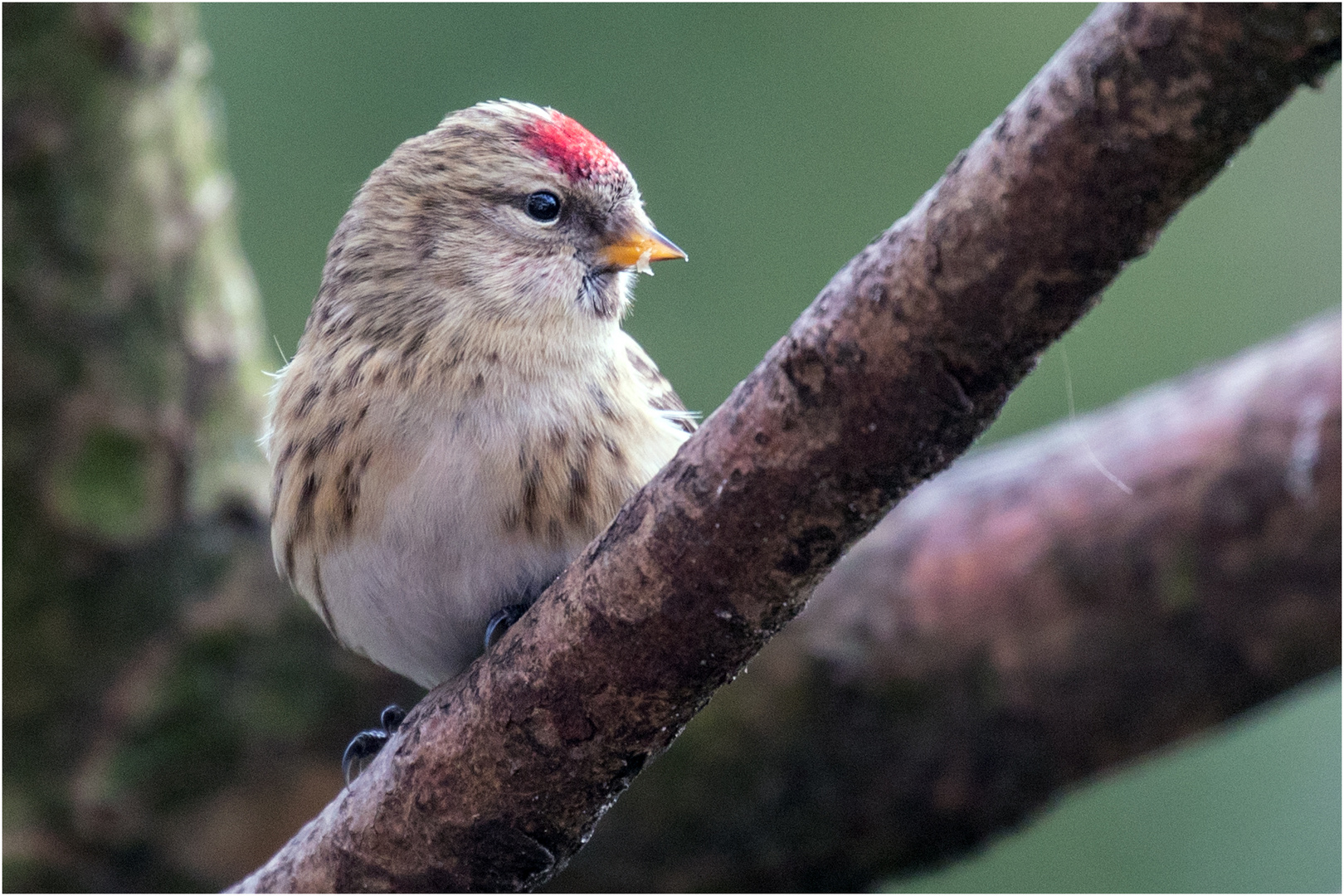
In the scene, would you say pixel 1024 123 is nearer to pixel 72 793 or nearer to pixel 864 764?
pixel 864 764

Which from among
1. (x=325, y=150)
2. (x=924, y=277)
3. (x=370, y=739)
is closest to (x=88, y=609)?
(x=370, y=739)

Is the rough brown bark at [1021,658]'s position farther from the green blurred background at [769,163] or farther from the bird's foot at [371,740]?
the green blurred background at [769,163]

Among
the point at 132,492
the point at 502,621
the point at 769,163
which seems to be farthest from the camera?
the point at 769,163

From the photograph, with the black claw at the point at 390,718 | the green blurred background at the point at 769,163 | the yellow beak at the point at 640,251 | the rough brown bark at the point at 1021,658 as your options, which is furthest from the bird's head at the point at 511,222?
the green blurred background at the point at 769,163

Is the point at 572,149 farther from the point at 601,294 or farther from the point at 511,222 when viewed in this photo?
the point at 601,294

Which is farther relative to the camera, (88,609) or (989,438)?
(989,438)

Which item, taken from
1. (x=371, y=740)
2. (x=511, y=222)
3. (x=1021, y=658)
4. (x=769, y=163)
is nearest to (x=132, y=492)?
(x=371, y=740)
